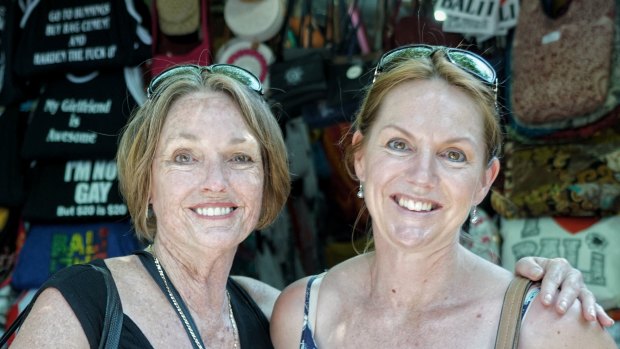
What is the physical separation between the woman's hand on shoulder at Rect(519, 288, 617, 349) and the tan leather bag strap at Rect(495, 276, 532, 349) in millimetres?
30

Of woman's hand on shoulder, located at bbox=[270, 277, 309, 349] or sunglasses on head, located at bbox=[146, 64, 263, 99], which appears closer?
woman's hand on shoulder, located at bbox=[270, 277, 309, 349]

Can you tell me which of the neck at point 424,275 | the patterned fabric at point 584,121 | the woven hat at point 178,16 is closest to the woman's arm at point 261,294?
the neck at point 424,275

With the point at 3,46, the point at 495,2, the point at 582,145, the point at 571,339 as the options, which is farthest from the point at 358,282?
the point at 3,46

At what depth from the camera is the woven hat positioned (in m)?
4.41

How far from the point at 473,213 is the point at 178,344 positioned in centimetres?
101

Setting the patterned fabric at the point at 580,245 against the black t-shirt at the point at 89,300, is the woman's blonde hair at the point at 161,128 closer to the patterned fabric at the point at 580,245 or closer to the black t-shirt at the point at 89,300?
the black t-shirt at the point at 89,300

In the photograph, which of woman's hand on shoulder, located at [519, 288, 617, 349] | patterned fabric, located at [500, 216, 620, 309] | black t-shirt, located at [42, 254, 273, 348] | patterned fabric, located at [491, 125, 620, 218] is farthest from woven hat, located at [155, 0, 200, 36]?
woman's hand on shoulder, located at [519, 288, 617, 349]

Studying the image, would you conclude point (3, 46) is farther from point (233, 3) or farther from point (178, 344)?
point (178, 344)

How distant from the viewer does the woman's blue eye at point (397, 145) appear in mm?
2320

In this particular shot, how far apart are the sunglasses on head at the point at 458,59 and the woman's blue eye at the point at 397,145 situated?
280mm

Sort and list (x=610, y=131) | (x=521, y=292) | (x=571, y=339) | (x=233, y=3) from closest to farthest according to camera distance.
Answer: (x=571, y=339), (x=521, y=292), (x=610, y=131), (x=233, y=3)

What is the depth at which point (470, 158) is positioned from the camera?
89.4 inches

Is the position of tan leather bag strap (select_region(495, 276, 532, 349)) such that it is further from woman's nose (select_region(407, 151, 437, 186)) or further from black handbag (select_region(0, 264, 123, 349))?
black handbag (select_region(0, 264, 123, 349))

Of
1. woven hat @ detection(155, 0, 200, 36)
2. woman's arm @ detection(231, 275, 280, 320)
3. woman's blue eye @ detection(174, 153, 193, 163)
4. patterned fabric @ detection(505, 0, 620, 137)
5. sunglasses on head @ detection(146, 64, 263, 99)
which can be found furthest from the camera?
woven hat @ detection(155, 0, 200, 36)
